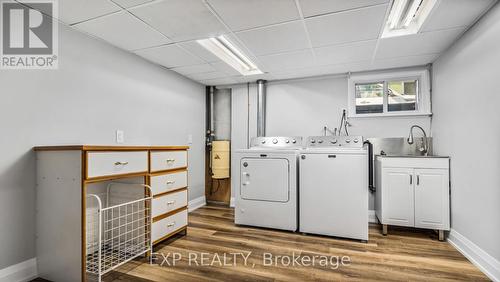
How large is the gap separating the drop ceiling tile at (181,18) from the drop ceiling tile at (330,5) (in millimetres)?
720

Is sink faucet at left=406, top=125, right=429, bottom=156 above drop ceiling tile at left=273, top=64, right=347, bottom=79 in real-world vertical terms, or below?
A: below

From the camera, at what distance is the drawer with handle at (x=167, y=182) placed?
210cm

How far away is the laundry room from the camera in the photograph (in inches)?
66.3

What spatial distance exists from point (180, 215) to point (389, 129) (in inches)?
111

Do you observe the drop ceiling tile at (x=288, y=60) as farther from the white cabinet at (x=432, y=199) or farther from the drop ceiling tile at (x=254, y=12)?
the white cabinet at (x=432, y=199)

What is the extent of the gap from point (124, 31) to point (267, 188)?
2132 millimetres

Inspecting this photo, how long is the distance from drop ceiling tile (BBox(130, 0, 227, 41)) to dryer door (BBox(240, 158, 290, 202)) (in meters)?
1.49

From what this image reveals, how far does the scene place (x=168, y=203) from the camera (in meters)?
2.25

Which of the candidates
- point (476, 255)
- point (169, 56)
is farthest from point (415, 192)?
point (169, 56)

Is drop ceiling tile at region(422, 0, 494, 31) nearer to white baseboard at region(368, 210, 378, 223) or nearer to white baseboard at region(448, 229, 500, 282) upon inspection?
white baseboard at region(448, 229, 500, 282)

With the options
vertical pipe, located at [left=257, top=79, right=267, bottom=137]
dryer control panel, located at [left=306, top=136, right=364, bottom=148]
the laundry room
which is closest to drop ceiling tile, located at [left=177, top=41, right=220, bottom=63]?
the laundry room

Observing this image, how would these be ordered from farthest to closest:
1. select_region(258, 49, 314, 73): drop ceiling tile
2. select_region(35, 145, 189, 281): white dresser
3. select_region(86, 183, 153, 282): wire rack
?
select_region(258, 49, 314, 73): drop ceiling tile, select_region(86, 183, 153, 282): wire rack, select_region(35, 145, 189, 281): white dresser

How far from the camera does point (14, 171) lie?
165 cm

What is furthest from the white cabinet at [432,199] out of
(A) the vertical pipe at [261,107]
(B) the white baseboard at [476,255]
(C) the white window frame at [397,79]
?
(A) the vertical pipe at [261,107]
